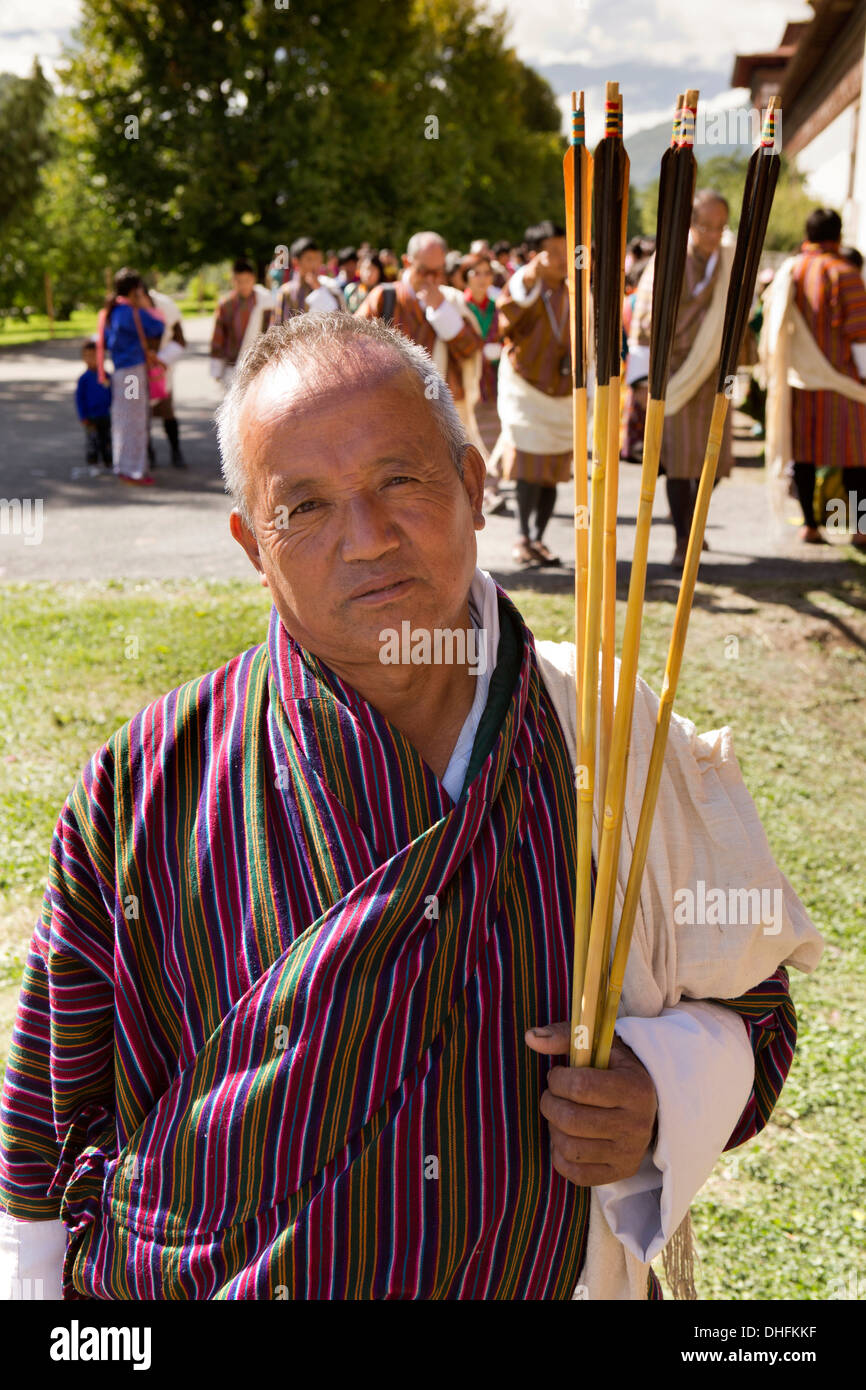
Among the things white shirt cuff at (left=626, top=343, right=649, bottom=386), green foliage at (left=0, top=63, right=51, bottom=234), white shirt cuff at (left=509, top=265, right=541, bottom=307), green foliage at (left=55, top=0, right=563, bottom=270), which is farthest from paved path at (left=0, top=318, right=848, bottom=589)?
green foliage at (left=0, top=63, right=51, bottom=234)

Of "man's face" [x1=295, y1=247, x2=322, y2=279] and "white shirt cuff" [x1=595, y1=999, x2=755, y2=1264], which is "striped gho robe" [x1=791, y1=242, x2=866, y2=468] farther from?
"white shirt cuff" [x1=595, y1=999, x2=755, y2=1264]

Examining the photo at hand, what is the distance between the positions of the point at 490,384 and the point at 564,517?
1.36m

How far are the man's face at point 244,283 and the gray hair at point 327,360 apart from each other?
1094cm

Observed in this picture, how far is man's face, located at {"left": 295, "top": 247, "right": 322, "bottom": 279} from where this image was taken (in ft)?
38.4

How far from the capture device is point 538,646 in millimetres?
1870

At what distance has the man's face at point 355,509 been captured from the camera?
1556mm

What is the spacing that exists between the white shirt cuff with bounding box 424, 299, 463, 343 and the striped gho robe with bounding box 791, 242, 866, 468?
2471 millimetres

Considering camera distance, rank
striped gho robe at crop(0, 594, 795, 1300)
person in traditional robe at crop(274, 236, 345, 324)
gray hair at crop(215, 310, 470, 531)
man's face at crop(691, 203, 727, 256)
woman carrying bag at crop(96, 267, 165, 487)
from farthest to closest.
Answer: person in traditional robe at crop(274, 236, 345, 324) → woman carrying bag at crop(96, 267, 165, 487) → man's face at crop(691, 203, 727, 256) → gray hair at crop(215, 310, 470, 531) → striped gho robe at crop(0, 594, 795, 1300)

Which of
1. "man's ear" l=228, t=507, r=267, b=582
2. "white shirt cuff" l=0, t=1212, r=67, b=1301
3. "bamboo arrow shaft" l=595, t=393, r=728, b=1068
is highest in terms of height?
"man's ear" l=228, t=507, r=267, b=582

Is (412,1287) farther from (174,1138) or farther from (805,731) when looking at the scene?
(805,731)

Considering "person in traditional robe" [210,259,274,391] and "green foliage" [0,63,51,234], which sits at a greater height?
"green foliage" [0,63,51,234]

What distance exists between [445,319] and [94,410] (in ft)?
15.7

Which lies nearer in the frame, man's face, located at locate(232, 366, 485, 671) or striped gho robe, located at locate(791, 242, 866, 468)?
man's face, located at locate(232, 366, 485, 671)

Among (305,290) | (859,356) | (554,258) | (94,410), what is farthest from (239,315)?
(859,356)
